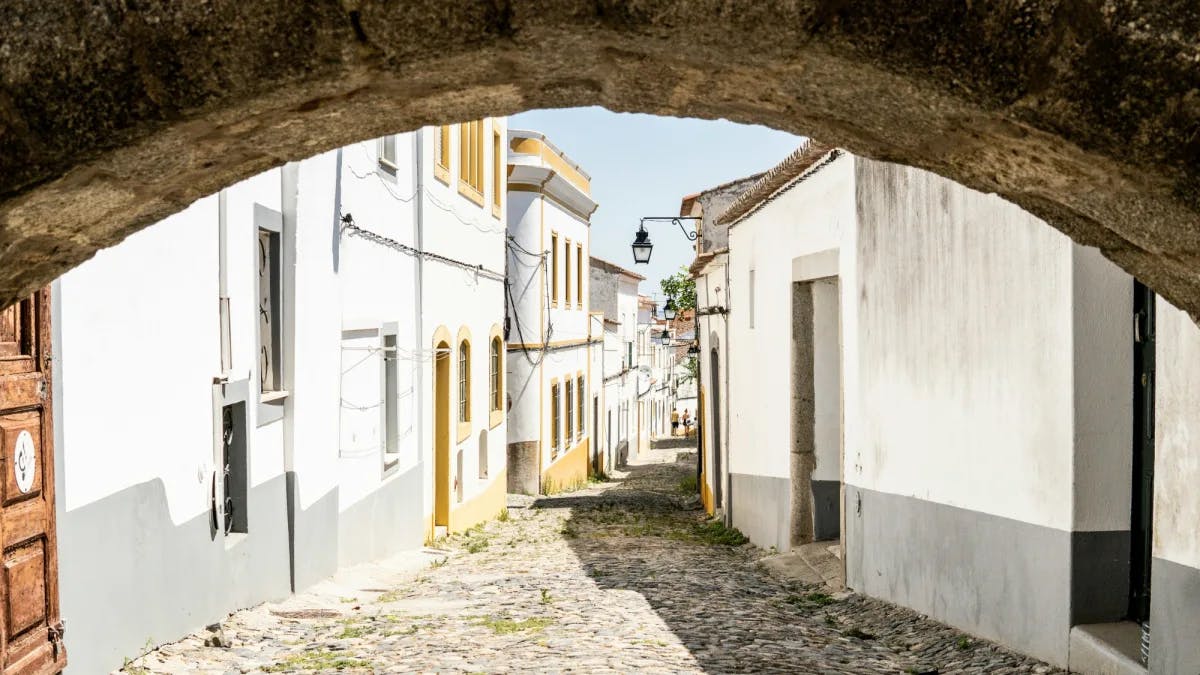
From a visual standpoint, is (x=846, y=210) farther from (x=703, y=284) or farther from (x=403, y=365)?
(x=703, y=284)

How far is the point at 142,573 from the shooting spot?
18.9ft

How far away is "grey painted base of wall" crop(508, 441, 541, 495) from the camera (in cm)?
2070

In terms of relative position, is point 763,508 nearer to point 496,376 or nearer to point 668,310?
point 496,376

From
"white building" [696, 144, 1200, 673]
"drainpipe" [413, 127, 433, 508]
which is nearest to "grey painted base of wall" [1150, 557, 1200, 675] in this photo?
"white building" [696, 144, 1200, 673]

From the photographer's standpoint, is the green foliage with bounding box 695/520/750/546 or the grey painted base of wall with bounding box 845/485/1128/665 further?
the green foliage with bounding box 695/520/750/546

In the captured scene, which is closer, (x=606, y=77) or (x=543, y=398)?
(x=606, y=77)

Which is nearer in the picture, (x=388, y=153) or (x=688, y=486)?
(x=388, y=153)

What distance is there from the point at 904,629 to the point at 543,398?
46.2ft

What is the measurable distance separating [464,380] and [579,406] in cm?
1045

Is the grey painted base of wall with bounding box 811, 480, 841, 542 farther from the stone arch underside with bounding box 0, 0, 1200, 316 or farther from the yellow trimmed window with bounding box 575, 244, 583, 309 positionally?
the yellow trimmed window with bounding box 575, 244, 583, 309

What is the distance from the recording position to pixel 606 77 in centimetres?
224

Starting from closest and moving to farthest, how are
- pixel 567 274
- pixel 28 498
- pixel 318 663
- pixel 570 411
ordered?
1. pixel 28 498
2. pixel 318 663
3. pixel 567 274
4. pixel 570 411

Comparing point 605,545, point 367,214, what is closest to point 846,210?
point 367,214

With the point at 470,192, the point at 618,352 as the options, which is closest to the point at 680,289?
the point at 618,352
